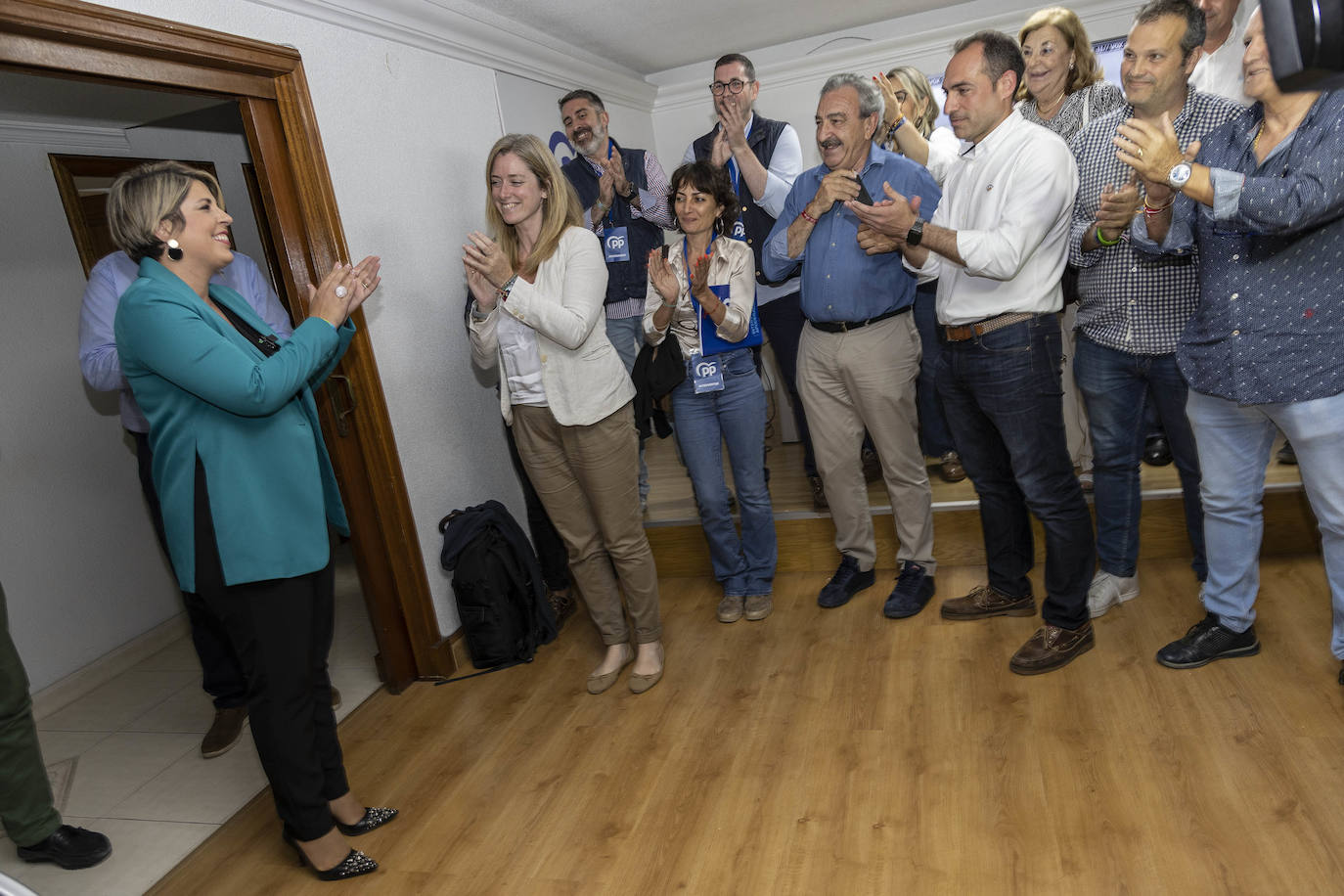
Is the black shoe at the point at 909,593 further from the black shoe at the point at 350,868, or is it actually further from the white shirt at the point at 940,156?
the black shoe at the point at 350,868

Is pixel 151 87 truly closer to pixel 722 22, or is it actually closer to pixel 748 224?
pixel 748 224

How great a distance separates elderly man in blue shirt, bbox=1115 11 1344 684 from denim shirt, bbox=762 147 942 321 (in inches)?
28.1

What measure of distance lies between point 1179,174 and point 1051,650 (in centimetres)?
136

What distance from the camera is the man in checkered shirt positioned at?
2311 mm

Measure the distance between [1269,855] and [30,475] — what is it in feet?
13.4

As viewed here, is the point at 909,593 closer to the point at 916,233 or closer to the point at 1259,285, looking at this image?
the point at 916,233

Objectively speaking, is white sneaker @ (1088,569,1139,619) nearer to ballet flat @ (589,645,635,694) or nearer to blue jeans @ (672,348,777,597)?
blue jeans @ (672,348,777,597)

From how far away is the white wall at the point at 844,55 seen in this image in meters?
4.70

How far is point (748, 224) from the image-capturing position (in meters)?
3.43

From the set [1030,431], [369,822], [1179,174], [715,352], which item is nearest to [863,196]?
[715,352]

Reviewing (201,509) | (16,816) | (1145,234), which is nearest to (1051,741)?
(1145,234)

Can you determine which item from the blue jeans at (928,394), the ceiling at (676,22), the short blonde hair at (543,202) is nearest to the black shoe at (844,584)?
the blue jeans at (928,394)

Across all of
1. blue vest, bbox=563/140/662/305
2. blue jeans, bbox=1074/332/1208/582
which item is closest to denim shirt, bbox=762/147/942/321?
blue jeans, bbox=1074/332/1208/582

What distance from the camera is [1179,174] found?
192cm
